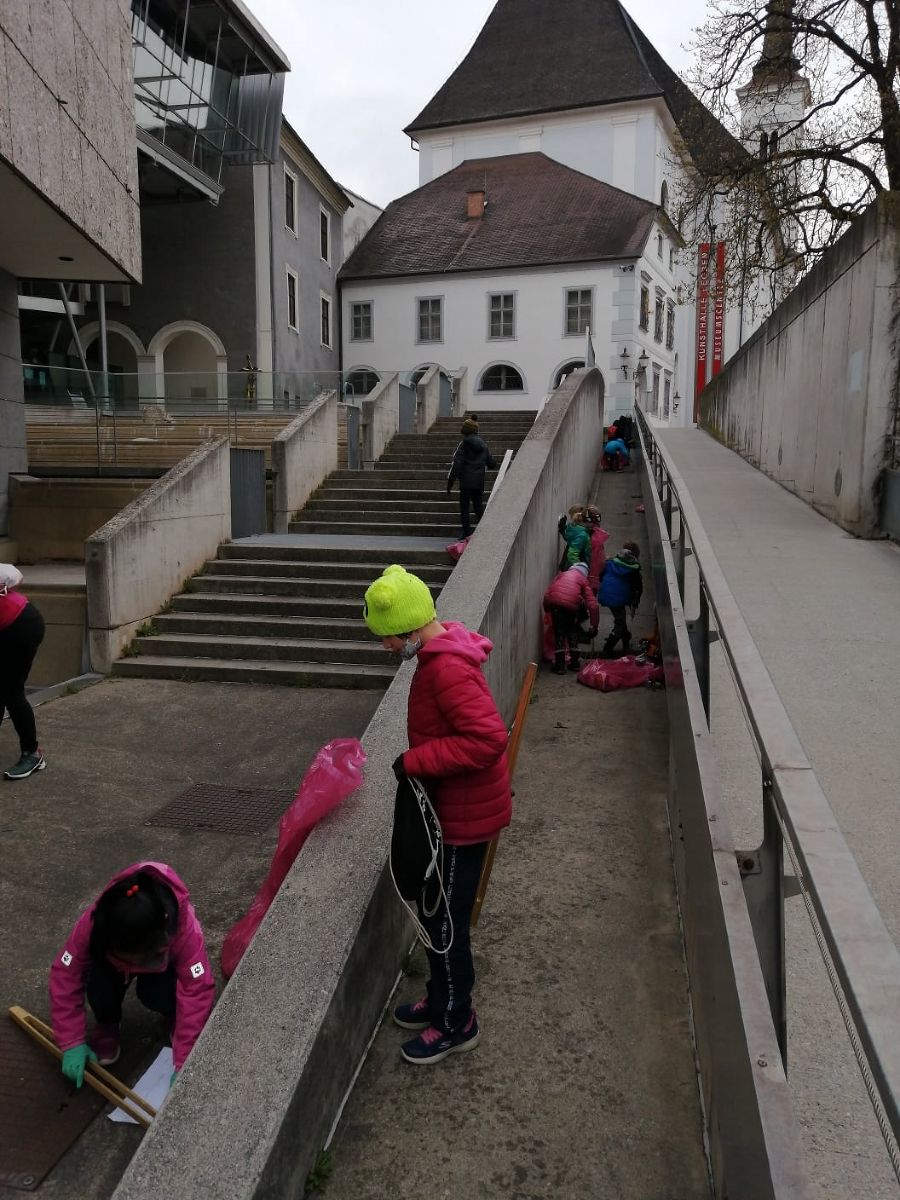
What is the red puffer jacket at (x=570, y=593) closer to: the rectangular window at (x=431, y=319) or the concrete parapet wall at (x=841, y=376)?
the concrete parapet wall at (x=841, y=376)

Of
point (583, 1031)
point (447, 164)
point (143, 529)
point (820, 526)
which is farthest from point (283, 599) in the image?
point (447, 164)

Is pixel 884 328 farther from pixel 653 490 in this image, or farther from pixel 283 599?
pixel 283 599

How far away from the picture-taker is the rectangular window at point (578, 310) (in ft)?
104

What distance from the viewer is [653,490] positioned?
11.0 meters

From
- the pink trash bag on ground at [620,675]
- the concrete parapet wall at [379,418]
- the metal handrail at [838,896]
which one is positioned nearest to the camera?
the metal handrail at [838,896]

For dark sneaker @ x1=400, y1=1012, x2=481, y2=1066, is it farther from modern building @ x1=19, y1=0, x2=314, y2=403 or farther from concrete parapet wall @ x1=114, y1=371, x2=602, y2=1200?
modern building @ x1=19, y1=0, x2=314, y2=403

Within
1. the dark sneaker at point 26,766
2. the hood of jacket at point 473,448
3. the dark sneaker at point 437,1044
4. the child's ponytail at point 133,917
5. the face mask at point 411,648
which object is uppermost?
the hood of jacket at point 473,448

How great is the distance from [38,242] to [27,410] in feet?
11.0

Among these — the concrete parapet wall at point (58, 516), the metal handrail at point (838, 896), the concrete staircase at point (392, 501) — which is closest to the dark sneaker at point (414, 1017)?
the metal handrail at point (838, 896)

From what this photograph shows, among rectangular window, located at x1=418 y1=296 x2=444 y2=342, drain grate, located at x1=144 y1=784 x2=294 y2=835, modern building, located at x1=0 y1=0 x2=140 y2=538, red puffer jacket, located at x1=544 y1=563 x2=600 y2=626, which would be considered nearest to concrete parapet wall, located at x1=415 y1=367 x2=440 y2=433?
modern building, located at x1=0 y1=0 x2=140 y2=538

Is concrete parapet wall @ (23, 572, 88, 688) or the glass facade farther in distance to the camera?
the glass facade

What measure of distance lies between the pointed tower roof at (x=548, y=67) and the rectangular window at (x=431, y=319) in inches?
454

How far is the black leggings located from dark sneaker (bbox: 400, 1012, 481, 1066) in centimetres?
382

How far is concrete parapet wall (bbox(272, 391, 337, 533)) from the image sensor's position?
40.6 feet
